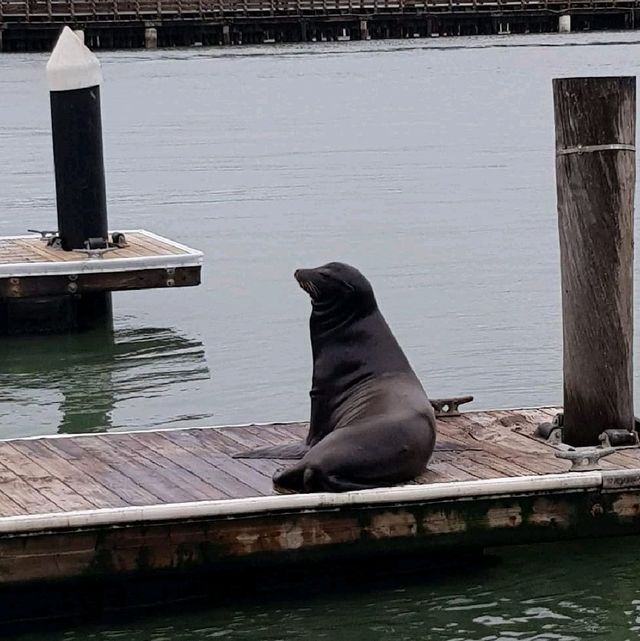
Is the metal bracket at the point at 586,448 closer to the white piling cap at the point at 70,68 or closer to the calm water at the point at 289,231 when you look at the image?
the calm water at the point at 289,231

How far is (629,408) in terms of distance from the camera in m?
8.66

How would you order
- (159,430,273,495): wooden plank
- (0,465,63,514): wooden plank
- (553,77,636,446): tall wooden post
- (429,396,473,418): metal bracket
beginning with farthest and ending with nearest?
(429,396,473,418): metal bracket, (553,77,636,446): tall wooden post, (159,430,273,495): wooden plank, (0,465,63,514): wooden plank

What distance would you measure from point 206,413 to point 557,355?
11.4 feet

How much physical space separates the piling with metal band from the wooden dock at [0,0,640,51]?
5798 cm

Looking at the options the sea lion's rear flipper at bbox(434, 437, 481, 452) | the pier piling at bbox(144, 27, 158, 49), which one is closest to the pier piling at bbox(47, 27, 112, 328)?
the sea lion's rear flipper at bbox(434, 437, 481, 452)

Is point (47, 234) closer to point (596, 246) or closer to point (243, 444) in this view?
point (243, 444)

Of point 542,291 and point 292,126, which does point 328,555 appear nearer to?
point 542,291

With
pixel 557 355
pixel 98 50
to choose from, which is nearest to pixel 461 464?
pixel 557 355

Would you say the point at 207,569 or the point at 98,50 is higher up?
the point at 98,50

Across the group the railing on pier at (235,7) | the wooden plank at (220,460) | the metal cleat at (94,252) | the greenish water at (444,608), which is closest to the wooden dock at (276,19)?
the railing on pier at (235,7)

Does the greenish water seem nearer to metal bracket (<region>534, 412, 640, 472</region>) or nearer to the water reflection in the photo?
metal bracket (<region>534, 412, 640, 472</region>)

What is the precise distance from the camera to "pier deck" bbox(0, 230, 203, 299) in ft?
45.0

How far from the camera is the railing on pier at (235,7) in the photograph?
237 feet

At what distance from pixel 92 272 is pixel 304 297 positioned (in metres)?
3.85
